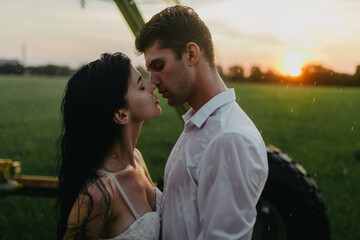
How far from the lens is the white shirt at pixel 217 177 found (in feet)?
5.88

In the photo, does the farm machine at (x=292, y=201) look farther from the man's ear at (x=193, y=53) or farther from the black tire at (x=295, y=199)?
the man's ear at (x=193, y=53)

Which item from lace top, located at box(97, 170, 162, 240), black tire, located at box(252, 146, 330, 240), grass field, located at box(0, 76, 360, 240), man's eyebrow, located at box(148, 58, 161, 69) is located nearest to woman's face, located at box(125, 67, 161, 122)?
man's eyebrow, located at box(148, 58, 161, 69)

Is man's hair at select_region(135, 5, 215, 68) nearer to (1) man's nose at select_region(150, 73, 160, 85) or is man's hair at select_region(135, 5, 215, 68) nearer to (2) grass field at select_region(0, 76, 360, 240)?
(1) man's nose at select_region(150, 73, 160, 85)

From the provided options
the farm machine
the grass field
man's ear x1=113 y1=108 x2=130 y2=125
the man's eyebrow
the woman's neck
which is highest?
the man's eyebrow

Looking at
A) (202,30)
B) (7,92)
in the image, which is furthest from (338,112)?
(7,92)

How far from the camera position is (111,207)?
6.84ft

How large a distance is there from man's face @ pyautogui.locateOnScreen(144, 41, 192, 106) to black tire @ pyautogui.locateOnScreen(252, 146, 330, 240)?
1315 mm

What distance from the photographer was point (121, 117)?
2.27 m

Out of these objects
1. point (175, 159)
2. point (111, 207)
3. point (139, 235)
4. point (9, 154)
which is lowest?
point (9, 154)

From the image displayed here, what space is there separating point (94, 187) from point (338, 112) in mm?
17537

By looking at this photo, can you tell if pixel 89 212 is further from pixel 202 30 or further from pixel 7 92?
pixel 7 92

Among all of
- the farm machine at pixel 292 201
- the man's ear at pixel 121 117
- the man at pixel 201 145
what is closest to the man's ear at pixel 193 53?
the man at pixel 201 145

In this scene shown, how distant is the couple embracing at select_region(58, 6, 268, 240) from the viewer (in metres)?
1.82

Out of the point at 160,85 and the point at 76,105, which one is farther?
the point at 160,85
